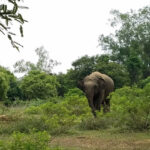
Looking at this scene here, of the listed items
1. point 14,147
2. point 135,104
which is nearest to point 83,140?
point 135,104

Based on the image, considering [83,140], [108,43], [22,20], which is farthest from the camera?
[108,43]

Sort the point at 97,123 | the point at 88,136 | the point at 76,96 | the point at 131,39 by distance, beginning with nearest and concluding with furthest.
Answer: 1. the point at 88,136
2. the point at 97,123
3. the point at 76,96
4. the point at 131,39

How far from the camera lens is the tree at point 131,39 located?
195ft

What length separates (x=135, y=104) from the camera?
40.2ft

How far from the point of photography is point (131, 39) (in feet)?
202

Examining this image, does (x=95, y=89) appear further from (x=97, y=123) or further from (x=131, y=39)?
(x=131, y=39)

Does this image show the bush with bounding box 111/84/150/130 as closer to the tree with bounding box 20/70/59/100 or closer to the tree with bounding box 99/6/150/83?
the tree with bounding box 20/70/59/100

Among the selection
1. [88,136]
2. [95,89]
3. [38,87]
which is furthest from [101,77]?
[38,87]

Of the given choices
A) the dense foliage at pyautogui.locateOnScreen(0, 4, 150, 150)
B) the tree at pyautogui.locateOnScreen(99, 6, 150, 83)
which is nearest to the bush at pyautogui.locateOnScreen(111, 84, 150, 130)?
the dense foliage at pyautogui.locateOnScreen(0, 4, 150, 150)

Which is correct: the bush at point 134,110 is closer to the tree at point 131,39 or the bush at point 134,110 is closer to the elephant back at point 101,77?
the elephant back at point 101,77

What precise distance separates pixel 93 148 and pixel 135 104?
353cm

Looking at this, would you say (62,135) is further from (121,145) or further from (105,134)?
(121,145)

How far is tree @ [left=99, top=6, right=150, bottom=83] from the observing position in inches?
2341

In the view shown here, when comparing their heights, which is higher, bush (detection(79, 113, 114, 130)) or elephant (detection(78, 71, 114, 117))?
elephant (detection(78, 71, 114, 117))
